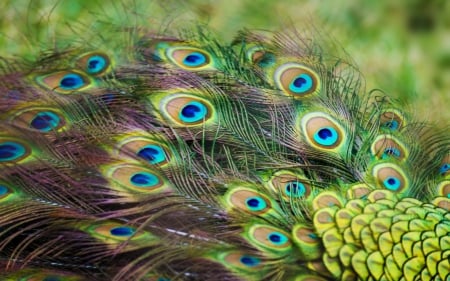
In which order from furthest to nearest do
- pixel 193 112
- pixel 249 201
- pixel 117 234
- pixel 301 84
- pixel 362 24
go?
pixel 362 24, pixel 301 84, pixel 193 112, pixel 249 201, pixel 117 234

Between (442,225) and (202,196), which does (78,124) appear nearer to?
(202,196)

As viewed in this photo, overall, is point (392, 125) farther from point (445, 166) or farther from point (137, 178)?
point (137, 178)

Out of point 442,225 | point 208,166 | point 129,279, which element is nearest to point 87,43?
point 208,166

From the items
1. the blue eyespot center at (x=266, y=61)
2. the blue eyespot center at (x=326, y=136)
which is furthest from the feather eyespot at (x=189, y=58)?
the blue eyespot center at (x=326, y=136)

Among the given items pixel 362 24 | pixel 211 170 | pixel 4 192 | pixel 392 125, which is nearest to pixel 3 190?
pixel 4 192

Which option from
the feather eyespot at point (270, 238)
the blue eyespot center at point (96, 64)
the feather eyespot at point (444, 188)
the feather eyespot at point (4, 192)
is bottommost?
the feather eyespot at point (4, 192)

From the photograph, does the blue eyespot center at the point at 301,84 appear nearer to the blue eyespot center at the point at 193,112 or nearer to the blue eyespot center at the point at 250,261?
the blue eyespot center at the point at 193,112
